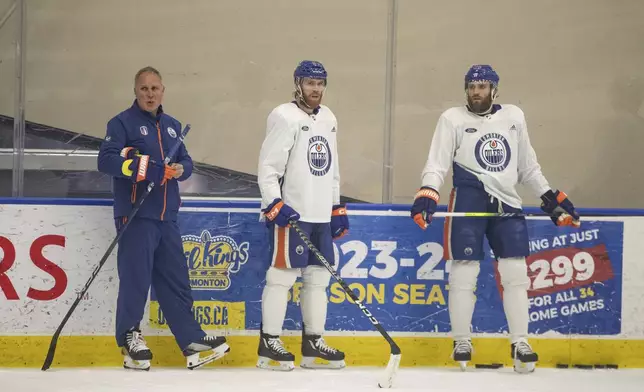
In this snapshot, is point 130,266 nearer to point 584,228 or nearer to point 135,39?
point 135,39

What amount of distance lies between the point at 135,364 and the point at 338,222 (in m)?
0.97

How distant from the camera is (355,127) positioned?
546cm

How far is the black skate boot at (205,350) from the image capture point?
4441mm

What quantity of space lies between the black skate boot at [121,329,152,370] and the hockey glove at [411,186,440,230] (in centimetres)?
117

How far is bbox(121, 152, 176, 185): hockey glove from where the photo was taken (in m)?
4.22

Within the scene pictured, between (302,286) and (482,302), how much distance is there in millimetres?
766

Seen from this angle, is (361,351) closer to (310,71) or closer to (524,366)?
(524,366)

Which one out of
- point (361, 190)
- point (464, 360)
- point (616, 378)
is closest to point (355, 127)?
point (361, 190)

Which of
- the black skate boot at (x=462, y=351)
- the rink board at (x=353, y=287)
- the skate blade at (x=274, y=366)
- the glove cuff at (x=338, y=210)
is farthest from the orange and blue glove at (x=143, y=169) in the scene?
the black skate boot at (x=462, y=351)

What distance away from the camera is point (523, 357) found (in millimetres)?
4488

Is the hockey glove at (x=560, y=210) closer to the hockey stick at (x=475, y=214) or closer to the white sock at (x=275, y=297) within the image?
the hockey stick at (x=475, y=214)

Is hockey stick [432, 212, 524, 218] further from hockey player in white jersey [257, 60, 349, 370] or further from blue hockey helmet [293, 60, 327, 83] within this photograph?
blue hockey helmet [293, 60, 327, 83]

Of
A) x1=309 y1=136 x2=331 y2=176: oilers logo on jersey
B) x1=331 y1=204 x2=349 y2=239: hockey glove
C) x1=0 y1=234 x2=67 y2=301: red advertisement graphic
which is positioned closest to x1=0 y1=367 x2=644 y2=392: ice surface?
x1=0 y1=234 x2=67 y2=301: red advertisement graphic

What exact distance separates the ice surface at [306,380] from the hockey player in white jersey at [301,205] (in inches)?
5.9
